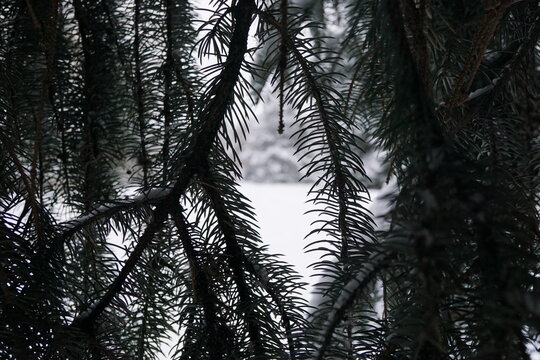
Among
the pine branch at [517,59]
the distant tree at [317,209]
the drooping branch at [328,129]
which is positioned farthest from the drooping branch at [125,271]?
the pine branch at [517,59]

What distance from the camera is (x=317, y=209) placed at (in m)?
0.43

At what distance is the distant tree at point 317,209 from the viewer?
0.72 ft

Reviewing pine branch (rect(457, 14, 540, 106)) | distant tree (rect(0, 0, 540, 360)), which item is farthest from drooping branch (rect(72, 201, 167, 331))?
pine branch (rect(457, 14, 540, 106))

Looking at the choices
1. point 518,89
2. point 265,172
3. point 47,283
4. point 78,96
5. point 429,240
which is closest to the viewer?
point 429,240

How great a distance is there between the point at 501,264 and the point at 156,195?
27 centimetres

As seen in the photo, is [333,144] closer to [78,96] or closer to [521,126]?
[521,126]

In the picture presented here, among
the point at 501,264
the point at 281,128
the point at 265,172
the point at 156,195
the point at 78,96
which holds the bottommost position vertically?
the point at 501,264

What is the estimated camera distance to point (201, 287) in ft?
1.32

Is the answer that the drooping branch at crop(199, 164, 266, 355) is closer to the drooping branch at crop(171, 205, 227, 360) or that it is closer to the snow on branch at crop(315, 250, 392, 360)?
the drooping branch at crop(171, 205, 227, 360)

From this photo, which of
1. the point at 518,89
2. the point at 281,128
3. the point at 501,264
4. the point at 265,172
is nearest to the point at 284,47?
the point at 281,128

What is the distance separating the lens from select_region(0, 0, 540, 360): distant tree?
0.22 m

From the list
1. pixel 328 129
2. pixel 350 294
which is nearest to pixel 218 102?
pixel 328 129

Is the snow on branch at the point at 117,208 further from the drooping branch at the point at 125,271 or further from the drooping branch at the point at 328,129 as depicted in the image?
the drooping branch at the point at 328,129

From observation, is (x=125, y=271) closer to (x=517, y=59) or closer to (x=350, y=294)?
(x=350, y=294)
